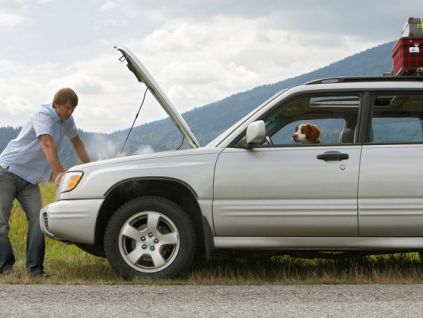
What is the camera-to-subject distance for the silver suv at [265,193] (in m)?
6.09

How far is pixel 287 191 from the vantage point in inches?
241

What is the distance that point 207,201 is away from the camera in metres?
6.17

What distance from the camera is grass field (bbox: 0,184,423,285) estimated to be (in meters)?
6.34

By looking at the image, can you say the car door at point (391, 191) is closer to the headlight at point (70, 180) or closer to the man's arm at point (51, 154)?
the headlight at point (70, 180)

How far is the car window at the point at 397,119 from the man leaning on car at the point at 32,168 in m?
2.84

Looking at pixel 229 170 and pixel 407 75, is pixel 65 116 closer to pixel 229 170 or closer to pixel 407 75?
pixel 229 170

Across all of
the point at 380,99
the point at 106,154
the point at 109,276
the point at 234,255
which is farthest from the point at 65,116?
the point at 380,99

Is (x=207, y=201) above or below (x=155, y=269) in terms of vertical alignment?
above

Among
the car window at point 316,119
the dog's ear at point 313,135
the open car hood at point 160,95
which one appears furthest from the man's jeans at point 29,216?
the dog's ear at point 313,135

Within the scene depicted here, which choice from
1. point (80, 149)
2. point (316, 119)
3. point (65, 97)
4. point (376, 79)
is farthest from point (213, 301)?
point (80, 149)

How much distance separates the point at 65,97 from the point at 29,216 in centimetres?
128

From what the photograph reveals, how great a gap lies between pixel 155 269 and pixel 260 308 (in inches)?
56.1

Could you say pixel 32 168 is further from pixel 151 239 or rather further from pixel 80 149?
pixel 151 239

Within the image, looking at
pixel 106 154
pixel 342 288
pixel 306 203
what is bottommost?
pixel 342 288
